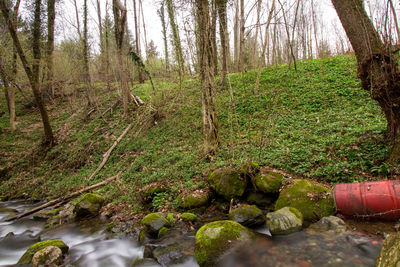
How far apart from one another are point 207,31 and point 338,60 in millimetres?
10441

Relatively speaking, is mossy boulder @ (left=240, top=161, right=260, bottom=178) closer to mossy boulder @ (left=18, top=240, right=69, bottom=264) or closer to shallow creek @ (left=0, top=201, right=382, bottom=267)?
shallow creek @ (left=0, top=201, right=382, bottom=267)

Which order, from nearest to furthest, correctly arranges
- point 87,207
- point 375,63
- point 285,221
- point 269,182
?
point 285,221, point 375,63, point 269,182, point 87,207

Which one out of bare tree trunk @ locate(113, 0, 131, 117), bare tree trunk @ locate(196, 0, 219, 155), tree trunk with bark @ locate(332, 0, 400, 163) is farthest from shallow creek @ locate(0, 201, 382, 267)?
bare tree trunk @ locate(113, 0, 131, 117)

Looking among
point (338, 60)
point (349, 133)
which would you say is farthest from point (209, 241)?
point (338, 60)

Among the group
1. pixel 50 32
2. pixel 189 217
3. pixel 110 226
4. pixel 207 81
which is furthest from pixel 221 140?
pixel 50 32

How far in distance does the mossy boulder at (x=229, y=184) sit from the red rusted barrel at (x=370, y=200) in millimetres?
2055

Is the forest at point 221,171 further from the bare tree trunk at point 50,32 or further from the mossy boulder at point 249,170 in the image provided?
the bare tree trunk at point 50,32

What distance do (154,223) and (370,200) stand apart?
4.05 meters

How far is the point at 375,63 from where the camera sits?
5082 mm

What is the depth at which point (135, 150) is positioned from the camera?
10266 mm

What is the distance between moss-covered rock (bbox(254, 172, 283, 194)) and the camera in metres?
5.25

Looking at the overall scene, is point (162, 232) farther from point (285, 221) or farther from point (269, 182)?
Result: point (269, 182)

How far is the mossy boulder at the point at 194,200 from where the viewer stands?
5.62 m

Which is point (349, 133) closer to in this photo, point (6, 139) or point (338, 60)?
point (338, 60)
